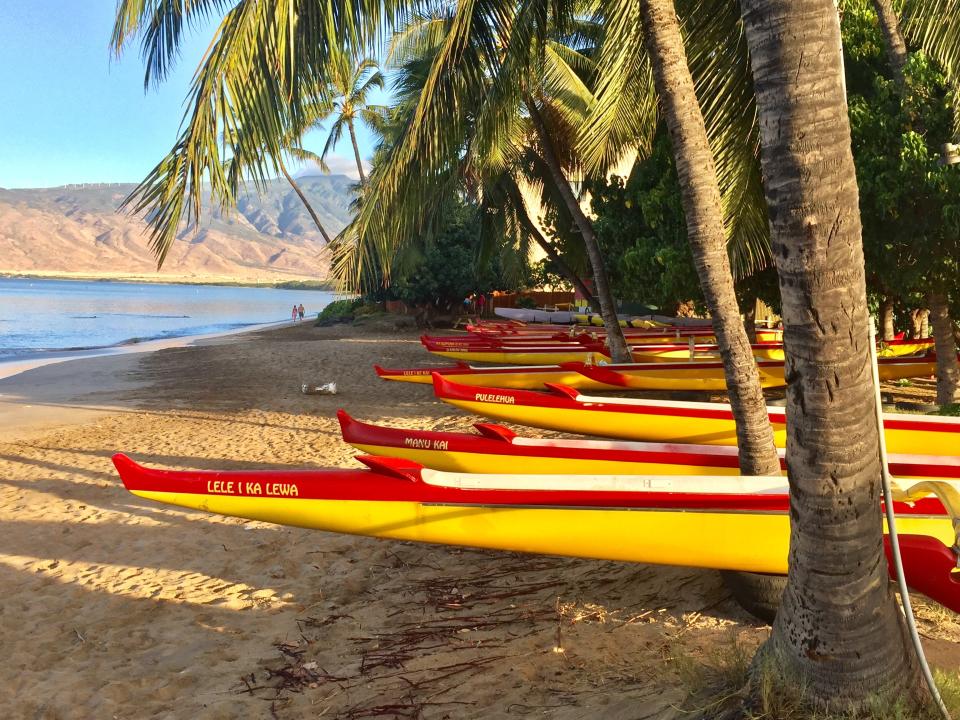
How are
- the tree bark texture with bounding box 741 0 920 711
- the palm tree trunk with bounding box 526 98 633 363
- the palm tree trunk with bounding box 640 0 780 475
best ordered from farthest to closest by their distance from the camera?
the palm tree trunk with bounding box 526 98 633 363, the palm tree trunk with bounding box 640 0 780 475, the tree bark texture with bounding box 741 0 920 711

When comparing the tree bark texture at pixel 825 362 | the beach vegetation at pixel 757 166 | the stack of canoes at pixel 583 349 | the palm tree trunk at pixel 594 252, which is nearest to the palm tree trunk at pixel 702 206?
the beach vegetation at pixel 757 166

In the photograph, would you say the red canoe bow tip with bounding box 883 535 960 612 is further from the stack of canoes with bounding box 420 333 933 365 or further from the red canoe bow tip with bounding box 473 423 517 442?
the stack of canoes with bounding box 420 333 933 365

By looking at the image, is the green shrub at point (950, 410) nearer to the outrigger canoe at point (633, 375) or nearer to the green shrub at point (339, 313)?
the outrigger canoe at point (633, 375)

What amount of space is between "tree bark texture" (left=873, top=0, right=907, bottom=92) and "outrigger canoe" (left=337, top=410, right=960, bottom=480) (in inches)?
180

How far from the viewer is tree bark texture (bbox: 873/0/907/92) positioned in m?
6.89

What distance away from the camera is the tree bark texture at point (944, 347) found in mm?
7828

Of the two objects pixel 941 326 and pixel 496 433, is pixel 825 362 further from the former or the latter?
pixel 941 326

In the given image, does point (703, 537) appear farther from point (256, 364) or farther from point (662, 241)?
point (256, 364)

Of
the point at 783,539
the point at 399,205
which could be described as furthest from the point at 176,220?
the point at 783,539

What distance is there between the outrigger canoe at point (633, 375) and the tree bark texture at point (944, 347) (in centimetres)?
85

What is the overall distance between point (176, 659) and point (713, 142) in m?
5.61

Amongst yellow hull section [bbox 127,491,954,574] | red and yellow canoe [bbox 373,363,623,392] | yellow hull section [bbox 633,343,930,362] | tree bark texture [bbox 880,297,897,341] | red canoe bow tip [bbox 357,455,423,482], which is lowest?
yellow hull section [bbox 127,491,954,574]

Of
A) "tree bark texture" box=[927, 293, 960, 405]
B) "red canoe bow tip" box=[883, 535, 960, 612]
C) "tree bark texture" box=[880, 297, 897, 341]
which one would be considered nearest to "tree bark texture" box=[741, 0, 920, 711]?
"red canoe bow tip" box=[883, 535, 960, 612]

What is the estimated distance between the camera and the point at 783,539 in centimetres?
343
